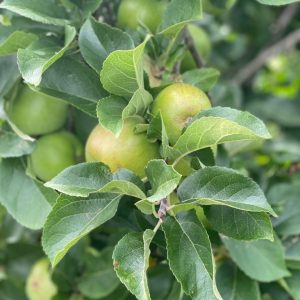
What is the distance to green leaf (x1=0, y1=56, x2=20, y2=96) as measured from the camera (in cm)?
109

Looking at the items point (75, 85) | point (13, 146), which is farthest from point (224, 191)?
point (13, 146)

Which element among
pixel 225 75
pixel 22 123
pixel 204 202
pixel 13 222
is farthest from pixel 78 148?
pixel 225 75

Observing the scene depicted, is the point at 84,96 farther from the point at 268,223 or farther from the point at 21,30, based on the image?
the point at 268,223

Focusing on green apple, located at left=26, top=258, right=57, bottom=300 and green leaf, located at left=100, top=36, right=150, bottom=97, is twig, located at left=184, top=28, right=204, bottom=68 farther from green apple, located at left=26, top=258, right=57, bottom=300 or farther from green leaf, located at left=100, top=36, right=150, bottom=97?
green apple, located at left=26, top=258, right=57, bottom=300

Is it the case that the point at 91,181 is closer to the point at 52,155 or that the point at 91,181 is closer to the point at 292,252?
the point at 52,155

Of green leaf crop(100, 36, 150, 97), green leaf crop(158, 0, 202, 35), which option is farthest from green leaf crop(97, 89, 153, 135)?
green leaf crop(158, 0, 202, 35)

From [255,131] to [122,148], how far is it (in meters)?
0.20

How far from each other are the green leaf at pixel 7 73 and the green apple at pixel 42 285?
0.42 meters

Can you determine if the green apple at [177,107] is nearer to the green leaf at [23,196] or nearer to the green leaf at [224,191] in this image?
the green leaf at [224,191]

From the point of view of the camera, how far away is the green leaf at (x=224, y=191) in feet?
2.76

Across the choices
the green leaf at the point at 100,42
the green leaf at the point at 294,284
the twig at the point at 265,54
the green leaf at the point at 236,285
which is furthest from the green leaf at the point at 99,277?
the twig at the point at 265,54

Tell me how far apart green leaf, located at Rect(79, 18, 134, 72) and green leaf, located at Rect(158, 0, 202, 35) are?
0.21 feet

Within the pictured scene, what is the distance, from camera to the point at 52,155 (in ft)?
3.60

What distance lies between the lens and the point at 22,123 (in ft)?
3.64
